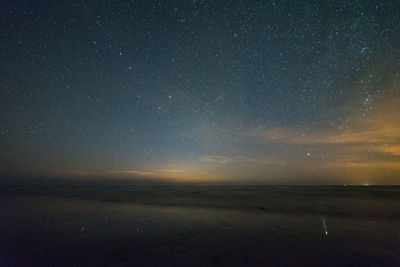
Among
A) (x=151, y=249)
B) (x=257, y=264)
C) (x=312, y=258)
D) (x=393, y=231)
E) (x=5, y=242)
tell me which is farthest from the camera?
(x=393, y=231)

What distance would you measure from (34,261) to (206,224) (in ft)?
24.9

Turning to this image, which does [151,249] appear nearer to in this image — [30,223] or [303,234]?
[303,234]

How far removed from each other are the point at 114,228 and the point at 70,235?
1.96 metres

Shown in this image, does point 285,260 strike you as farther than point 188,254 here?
No

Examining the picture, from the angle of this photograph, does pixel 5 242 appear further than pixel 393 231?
No

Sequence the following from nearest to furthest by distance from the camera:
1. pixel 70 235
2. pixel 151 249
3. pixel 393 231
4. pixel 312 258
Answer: pixel 312 258, pixel 151 249, pixel 70 235, pixel 393 231

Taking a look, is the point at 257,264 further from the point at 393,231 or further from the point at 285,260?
the point at 393,231

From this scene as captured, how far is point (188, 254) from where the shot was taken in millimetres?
6844

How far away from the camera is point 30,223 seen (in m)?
11.6

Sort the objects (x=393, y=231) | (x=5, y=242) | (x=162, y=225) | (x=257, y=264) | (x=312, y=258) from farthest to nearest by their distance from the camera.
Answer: (x=162, y=225) → (x=393, y=231) → (x=5, y=242) → (x=312, y=258) → (x=257, y=264)

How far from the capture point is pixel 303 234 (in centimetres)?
947

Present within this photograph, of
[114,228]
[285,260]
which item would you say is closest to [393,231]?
[285,260]

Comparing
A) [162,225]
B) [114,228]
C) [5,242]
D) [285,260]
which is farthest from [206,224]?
[5,242]

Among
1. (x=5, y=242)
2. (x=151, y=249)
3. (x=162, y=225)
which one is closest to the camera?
(x=151, y=249)
